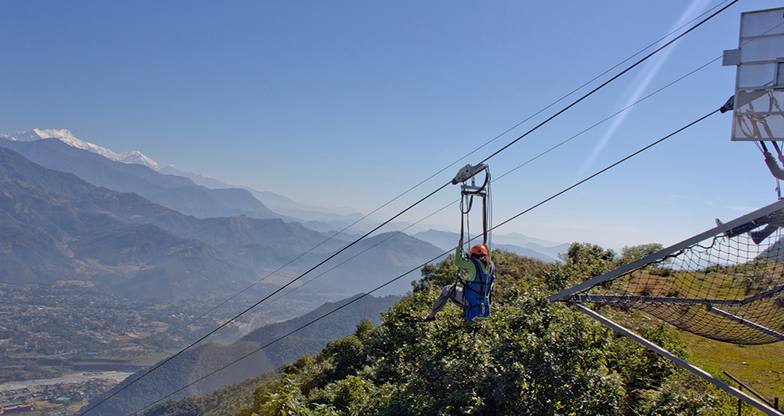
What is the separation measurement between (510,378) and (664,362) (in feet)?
22.3

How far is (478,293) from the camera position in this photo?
944 centimetres

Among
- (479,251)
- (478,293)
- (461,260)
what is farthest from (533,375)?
(461,260)

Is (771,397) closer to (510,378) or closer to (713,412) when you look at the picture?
(713,412)

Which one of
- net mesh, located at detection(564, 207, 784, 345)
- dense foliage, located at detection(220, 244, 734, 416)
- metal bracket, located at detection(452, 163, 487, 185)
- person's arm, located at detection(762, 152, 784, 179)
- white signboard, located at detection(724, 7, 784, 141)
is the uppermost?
white signboard, located at detection(724, 7, 784, 141)

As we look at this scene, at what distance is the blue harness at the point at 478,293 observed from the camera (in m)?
9.37

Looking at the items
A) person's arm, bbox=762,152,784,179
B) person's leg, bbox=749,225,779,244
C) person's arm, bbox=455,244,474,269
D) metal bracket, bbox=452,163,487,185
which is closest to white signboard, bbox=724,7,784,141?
person's arm, bbox=762,152,784,179

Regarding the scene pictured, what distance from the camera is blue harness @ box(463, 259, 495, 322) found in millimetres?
9367

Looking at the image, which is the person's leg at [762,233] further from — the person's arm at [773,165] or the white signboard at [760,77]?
the white signboard at [760,77]

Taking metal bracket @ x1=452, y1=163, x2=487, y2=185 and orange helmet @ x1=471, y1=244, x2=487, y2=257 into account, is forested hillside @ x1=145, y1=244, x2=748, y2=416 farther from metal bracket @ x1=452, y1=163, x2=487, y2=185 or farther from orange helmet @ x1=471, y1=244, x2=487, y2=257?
metal bracket @ x1=452, y1=163, x2=487, y2=185

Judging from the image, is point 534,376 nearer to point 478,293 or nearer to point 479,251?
point 478,293

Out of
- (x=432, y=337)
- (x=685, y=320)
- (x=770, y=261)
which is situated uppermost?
(x=770, y=261)

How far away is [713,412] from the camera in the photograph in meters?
10.9

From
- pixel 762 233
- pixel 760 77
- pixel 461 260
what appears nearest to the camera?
pixel 762 233

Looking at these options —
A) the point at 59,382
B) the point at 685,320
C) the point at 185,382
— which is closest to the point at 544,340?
the point at 685,320
